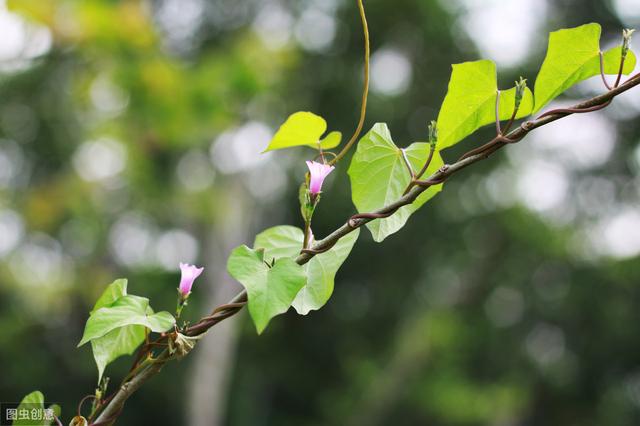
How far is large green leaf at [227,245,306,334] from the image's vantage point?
31 centimetres

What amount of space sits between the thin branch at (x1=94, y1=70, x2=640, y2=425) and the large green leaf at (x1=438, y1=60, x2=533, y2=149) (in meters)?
0.03

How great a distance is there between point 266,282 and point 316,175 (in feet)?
0.26

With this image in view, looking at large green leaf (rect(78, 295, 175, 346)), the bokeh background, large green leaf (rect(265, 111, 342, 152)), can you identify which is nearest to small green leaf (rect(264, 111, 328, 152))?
large green leaf (rect(265, 111, 342, 152))

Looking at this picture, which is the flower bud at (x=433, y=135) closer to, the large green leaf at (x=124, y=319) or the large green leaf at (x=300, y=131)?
the large green leaf at (x=300, y=131)

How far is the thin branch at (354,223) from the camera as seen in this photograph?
1.07ft

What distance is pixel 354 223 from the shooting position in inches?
13.4

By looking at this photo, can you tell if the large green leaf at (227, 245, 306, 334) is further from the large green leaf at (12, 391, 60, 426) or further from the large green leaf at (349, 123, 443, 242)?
the large green leaf at (12, 391, 60, 426)

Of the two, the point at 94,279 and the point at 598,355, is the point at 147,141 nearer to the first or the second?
the point at 94,279

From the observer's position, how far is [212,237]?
5.01 metres

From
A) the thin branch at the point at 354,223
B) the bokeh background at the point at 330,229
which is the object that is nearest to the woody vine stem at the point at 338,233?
the thin branch at the point at 354,223

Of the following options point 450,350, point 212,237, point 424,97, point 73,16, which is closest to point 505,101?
point 73,16

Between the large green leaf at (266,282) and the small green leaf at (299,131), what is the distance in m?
0.08

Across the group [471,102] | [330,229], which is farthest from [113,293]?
[330,229]

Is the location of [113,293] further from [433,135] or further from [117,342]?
[433,135]
